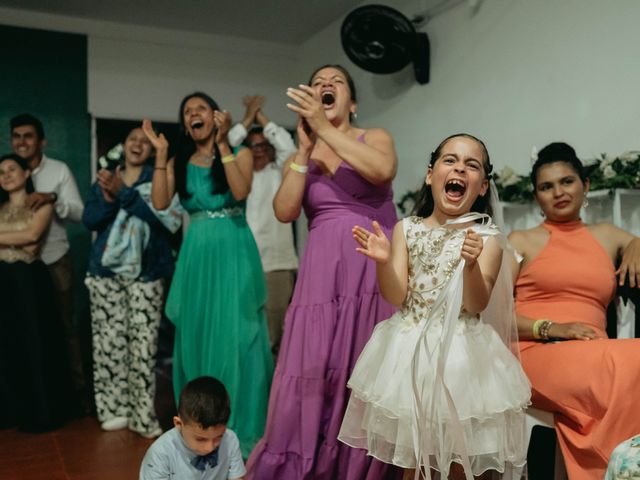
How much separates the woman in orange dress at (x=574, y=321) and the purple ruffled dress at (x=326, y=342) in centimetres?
55

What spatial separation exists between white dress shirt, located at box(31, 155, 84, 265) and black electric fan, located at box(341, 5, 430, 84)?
1.91 meters

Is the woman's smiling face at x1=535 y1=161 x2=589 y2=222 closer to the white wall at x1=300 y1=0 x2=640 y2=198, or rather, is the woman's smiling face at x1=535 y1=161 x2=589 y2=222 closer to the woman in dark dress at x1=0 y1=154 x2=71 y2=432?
the white wall at x1=300 y1=0 x2=640 y2=198

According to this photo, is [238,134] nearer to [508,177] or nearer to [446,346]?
[508,177]

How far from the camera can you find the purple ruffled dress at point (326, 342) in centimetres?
209

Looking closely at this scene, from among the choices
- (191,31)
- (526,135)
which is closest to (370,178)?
(526,135)

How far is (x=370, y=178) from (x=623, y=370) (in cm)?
94

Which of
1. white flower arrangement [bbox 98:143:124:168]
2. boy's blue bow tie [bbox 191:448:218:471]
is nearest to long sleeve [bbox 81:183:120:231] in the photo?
white flower arrangement [bbox 98:143:124:168]

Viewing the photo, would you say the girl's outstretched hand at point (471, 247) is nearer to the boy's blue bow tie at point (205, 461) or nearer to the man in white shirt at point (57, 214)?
the boy's blue bow tie at point (205, 461)

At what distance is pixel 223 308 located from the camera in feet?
8.99

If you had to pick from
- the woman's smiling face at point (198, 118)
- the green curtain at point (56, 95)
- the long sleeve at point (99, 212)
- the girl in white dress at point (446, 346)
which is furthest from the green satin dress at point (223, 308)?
the green curtain at point (56, 95)

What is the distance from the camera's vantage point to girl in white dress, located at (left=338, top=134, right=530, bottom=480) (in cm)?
159

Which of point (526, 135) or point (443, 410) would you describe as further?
point (526, 135)

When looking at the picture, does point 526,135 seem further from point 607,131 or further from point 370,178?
point 370,178

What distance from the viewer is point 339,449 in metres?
2.11
